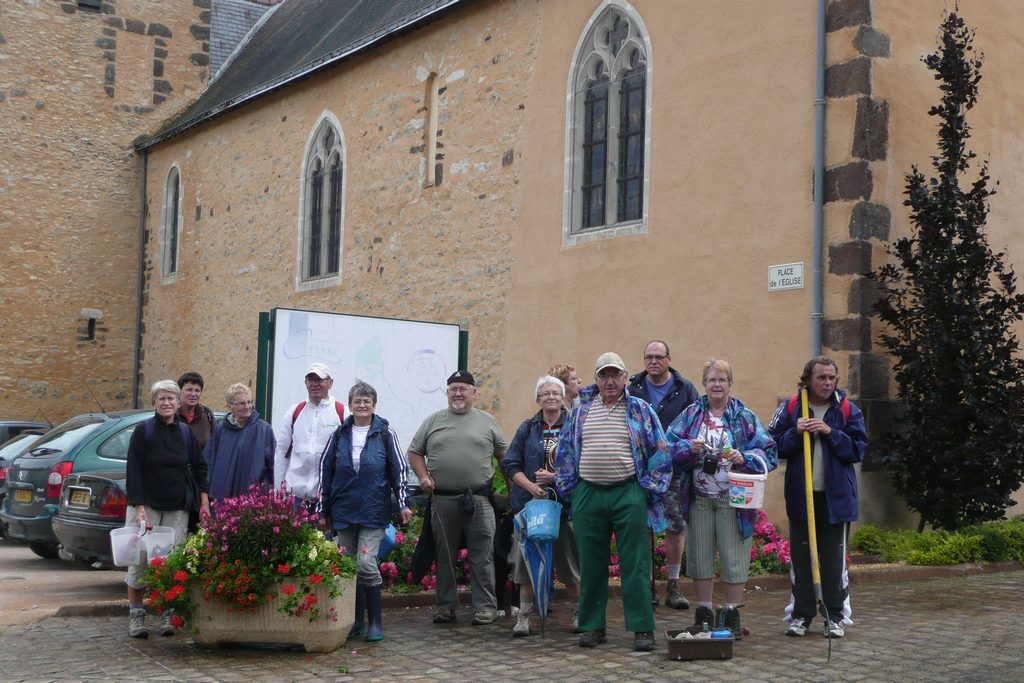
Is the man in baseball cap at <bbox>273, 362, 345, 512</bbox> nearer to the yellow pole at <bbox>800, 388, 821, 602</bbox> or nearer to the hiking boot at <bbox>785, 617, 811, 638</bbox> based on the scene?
the yellow pole at <bbox>800, 388, 821, 602</bbox>

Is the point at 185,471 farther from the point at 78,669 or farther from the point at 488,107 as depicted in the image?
the point at 488,107

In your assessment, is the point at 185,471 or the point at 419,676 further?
the point at 185,471

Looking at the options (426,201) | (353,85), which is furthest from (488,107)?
(353,85)

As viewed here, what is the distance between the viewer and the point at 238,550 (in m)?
7.03

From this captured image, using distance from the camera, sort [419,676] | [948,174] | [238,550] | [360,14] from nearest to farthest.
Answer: [419,676] < [238,550] < [948,174] < [360,14]

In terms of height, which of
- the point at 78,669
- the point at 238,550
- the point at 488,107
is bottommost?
the point at 78,669

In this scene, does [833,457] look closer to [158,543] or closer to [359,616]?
[359,616]

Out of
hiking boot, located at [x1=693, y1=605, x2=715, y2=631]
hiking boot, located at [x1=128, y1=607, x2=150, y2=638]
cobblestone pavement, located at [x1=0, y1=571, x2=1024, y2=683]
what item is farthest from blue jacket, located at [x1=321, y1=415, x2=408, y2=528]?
hiking boot, located at [x1=693, y1=605, x2=715, y2=631]

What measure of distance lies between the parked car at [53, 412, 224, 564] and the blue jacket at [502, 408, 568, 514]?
2.86m

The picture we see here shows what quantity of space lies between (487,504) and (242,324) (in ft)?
48.7

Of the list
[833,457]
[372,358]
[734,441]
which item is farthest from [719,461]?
[372,358]

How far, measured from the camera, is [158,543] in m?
7.54

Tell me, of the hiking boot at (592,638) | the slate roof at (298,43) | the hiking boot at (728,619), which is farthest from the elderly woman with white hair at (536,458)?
the slate roof at (298,43)

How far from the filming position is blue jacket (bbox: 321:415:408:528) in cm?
753
